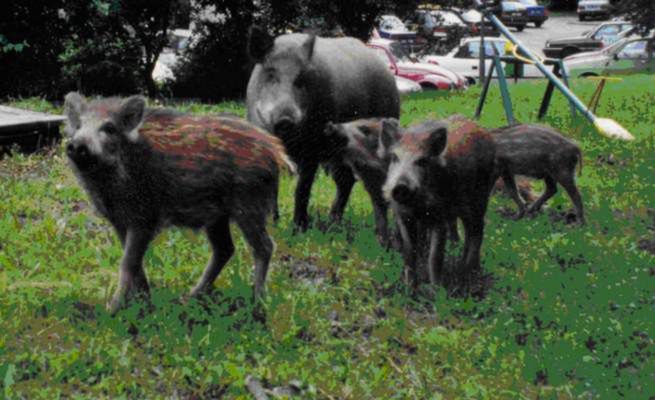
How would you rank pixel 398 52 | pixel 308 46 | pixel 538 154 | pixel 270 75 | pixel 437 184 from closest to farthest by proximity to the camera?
pixel 437 184, pixel 270 75, pixel 308 46, pixel 538 154, pixel 398 52

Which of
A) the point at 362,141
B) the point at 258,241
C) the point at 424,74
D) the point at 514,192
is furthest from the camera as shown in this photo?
the point at 424,74

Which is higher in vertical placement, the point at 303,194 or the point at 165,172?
the point at 165,172

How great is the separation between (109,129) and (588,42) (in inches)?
1641

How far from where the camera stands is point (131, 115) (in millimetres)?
6004

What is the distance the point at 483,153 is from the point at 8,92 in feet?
43.3

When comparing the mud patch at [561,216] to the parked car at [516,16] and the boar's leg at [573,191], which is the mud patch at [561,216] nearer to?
the boar's leg at [573,191]

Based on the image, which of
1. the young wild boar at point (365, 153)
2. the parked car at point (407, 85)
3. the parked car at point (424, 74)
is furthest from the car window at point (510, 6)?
the young wild boar at point (365, 153)

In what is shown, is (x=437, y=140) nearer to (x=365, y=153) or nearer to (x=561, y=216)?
(x=365, y=153)

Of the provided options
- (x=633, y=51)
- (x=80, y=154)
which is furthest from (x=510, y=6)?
(x=80, y=154)

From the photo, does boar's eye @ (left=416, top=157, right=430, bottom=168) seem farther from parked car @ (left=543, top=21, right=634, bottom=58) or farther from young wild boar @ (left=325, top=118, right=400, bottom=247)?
parked car @ (left=543, top=21, right=634, bottom=58)

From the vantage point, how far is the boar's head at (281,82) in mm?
8203

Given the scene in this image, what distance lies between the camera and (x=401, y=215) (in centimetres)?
709

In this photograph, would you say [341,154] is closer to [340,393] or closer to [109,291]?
[109,291]

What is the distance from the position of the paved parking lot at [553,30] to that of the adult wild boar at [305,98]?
143 feet
